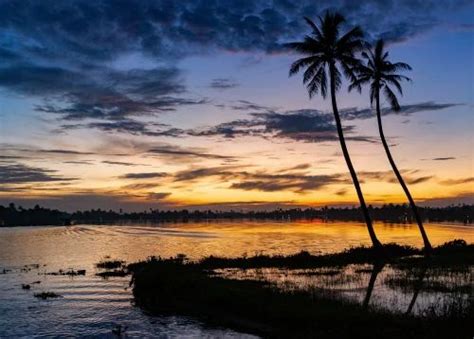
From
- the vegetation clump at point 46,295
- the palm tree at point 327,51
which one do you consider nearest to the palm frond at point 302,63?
the palm tree at point 327,51

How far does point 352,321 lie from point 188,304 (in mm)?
10623

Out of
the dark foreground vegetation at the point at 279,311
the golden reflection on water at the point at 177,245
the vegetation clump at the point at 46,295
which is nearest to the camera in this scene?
the dark foreground vegetation at the point at 279,311

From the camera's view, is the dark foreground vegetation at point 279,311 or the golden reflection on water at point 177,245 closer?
the dark foreground vegetation at point 279,311

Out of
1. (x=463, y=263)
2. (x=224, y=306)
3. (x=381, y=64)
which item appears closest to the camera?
(x=224, y=306)

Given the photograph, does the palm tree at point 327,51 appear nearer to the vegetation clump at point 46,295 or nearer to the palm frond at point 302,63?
the palm frond at point 302,63

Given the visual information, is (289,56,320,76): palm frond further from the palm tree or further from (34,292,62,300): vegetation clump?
(34,292,62,300): vegetation clump

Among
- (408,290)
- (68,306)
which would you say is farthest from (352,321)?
(68,306)

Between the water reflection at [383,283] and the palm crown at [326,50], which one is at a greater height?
the palm crown at [326,50]

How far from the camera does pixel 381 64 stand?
48.8 meters

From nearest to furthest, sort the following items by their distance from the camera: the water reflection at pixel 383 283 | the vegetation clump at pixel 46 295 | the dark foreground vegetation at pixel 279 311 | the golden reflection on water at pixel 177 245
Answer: the dark foreground vegetation at pixel 279 311 < the water reflection at pixel 383 283 < the vegetation clump at pixel 46 295 < the golden reflection on water at pixel 177 245

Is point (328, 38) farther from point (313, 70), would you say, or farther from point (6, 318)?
point (6, 318)

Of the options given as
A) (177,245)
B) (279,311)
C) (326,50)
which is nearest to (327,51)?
(326,50)

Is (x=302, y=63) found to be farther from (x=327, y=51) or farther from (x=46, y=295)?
(x=46, y=295)

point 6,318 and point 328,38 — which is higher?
point 328,38
